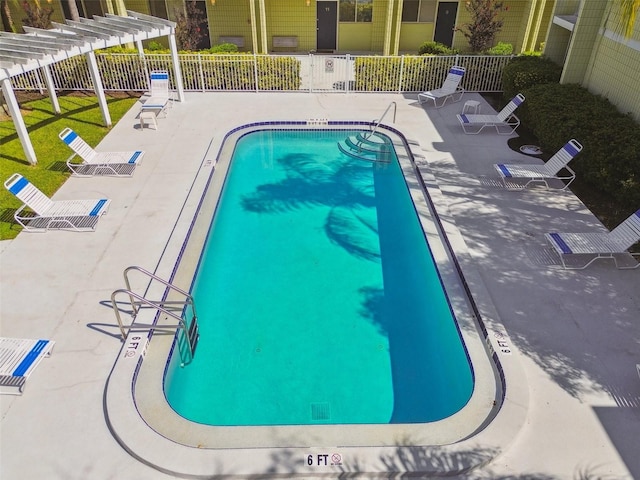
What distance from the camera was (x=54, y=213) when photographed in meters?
9.65

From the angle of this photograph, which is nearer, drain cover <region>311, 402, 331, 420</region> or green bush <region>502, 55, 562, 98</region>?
drain cover <region>311, 402, 331, 420</region>

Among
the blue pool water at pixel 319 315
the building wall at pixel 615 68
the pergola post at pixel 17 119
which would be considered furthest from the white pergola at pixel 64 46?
the building wall at pixel 615 68

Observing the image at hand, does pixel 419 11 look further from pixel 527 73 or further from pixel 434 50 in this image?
pixel 527 73

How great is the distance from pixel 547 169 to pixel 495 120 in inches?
142

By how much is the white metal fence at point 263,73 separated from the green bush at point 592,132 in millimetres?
3519

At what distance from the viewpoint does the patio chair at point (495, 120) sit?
566 inches

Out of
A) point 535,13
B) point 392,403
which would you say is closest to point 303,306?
point 392,403

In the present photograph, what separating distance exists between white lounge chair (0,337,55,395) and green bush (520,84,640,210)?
10.9 m

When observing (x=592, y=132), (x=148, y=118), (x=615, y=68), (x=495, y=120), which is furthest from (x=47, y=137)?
(x=615, y=68)

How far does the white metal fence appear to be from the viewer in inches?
666

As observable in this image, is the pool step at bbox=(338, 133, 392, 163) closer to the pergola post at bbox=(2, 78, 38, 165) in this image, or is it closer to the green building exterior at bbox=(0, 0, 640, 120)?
the pergola post at bbox=(2, 78, 38, 165)

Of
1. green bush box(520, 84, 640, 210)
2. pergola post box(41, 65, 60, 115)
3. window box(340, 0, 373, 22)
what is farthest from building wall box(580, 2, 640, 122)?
pergola post box(41, 65, 60, 115)

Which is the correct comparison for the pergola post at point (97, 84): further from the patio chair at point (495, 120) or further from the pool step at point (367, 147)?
the patio chair at point (495, 120)

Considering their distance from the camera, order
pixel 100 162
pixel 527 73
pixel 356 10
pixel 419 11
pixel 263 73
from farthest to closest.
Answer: pixel 419 11 → pixel 356 10 → pixel 263 73 → pixel 527 73 → pixel 100 162
